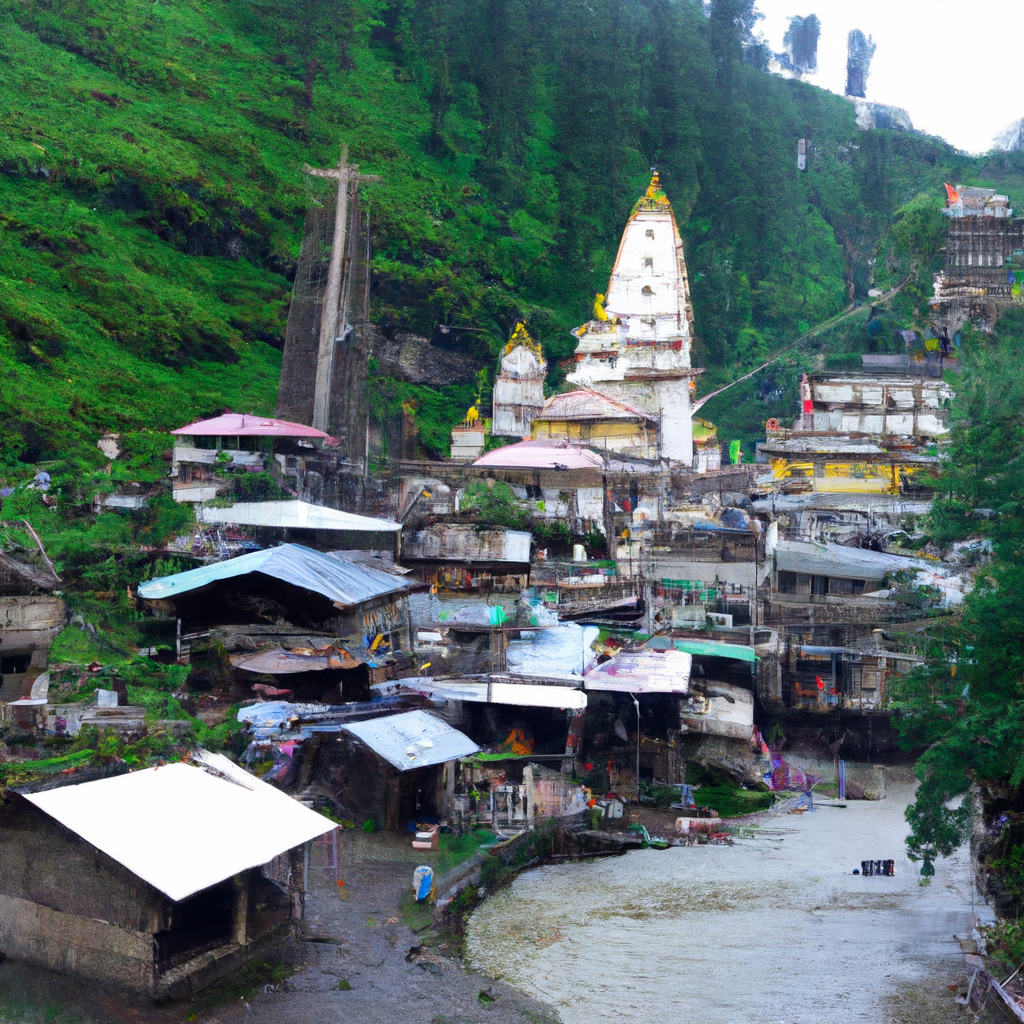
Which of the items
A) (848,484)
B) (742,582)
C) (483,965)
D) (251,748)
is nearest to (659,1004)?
(483,965)

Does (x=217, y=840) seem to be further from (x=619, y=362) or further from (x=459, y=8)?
(x=459, y=8)

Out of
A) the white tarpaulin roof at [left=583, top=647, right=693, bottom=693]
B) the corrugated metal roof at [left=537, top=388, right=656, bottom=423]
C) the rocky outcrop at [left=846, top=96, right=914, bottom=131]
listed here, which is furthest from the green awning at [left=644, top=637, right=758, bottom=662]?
the rocky outcrop at [left=846, top=96, right=914, bottom=131]

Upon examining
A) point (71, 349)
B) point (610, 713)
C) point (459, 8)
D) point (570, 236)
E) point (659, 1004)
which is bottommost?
point (659, 1004)

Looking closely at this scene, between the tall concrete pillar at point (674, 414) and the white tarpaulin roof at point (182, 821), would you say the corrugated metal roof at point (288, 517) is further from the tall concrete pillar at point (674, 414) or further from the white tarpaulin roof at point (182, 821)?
the tall concrete pillar at point (674, 414)

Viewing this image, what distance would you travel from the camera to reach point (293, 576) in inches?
608

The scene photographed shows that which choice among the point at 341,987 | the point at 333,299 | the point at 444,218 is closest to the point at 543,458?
the point at 333,299

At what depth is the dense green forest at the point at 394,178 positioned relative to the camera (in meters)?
29.3

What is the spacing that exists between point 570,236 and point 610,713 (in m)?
30.6

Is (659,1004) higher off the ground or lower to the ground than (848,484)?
lower

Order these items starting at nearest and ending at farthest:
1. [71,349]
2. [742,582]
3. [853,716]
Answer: [853,716], [742,582], [71,349]

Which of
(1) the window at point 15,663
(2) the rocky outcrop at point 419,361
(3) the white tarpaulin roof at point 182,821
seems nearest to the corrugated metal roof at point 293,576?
(1) the window at point 15,663

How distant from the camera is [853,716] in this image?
62.8 ft

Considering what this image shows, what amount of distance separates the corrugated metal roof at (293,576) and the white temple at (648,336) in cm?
1577

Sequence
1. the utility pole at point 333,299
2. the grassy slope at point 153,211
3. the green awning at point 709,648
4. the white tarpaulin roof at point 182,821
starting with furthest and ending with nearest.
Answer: the utility pole at point 333,299, the grassy slope at point 153,211, the green awning at point 709,648, the white tarpaulin roof at point 182,821
